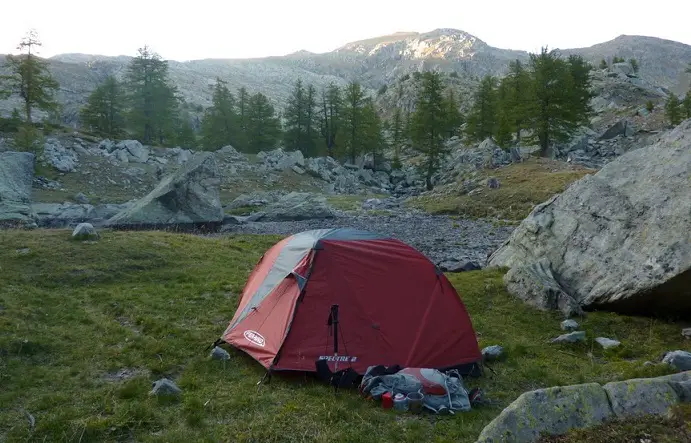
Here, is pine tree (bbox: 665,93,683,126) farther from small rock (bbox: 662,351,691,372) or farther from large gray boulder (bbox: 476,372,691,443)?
large gray boulder (bbox: 476,372,691,443)

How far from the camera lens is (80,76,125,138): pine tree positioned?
6353cm

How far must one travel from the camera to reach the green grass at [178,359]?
6840 mm

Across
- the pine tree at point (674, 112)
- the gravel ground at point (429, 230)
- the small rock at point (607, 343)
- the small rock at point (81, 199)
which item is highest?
the pine tree at point (674, 112)

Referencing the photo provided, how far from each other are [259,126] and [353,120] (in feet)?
44.7

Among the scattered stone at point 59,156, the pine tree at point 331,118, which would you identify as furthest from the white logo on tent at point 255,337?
the pine tree at point 331,118

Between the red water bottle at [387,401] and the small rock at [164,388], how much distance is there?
3.33 m

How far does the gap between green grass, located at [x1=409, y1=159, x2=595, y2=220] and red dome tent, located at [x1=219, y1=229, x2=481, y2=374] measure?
22211 mm

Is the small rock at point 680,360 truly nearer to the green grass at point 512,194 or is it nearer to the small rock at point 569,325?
the small rock at point 569,325

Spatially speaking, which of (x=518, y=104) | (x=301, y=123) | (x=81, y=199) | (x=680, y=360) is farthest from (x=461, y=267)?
(x=301, y=123)

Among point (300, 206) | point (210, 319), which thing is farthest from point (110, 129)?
point (210, 319)

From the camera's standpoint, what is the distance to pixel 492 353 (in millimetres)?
9844

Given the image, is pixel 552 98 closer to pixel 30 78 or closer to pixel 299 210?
pixel 299 210

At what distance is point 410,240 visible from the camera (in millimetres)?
24469

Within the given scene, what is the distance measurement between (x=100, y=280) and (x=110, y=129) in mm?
57202
